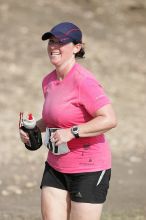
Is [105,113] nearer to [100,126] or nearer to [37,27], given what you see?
[100,126]

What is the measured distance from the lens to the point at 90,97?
4.71 meters

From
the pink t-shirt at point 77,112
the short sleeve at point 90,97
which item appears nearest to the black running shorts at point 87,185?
the pink t-shirt at point 77,112

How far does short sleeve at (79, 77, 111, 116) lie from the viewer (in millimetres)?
4703

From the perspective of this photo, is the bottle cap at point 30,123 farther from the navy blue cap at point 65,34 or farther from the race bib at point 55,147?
the navy blue cap at point 65,34

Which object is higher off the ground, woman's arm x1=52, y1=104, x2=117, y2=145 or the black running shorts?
woman's arm x1=52, y1=104, x2=117, y2=145

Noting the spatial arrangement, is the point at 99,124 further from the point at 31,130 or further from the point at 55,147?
the point at 31,130

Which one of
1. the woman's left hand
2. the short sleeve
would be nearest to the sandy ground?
the woman's left hand

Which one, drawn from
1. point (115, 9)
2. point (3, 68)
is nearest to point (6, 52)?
point (3, 68)

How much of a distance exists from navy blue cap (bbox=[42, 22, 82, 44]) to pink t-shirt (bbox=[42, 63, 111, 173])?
183mm

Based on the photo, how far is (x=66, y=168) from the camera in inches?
193

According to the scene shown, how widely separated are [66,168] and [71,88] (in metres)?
0.54

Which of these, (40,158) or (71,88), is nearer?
(71,88)

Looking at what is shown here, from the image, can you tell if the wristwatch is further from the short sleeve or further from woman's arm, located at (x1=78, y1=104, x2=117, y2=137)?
the short sleeve

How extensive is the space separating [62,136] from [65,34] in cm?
66
